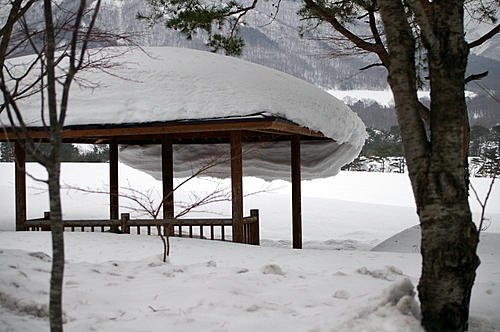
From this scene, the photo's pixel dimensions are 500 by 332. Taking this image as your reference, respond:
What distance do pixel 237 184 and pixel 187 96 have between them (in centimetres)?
146

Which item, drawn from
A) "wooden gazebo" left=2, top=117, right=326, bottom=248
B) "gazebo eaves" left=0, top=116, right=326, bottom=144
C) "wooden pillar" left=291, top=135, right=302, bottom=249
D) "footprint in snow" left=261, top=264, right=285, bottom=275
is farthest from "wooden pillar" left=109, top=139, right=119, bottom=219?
"footprint in snow" left=261, top=264, right=285, bottom=275

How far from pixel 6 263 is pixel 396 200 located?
21.2 meters

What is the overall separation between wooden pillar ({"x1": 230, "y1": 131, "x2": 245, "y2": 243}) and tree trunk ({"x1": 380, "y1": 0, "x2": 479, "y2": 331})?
4.19 m

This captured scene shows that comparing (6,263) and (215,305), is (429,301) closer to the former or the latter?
(215,305)

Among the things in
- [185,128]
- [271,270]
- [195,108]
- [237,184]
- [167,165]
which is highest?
[195,108]

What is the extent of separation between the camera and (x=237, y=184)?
7.15 m

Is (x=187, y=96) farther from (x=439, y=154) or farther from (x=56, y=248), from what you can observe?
(x=56, y=248)

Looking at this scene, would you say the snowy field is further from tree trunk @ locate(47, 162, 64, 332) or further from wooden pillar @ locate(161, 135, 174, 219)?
wooden pillar @ locate(161, 135, 174, 219)

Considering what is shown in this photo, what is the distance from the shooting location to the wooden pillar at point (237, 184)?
23.1 feet

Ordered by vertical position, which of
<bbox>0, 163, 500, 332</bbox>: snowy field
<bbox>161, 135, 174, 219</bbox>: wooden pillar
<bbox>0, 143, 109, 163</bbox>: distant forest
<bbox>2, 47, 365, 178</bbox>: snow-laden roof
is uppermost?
<bbox>0, 143, 109, 163</bbox>: distant forest

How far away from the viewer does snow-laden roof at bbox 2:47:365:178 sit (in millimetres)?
6699

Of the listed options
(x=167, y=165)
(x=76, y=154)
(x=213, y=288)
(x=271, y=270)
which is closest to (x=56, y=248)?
(x=213, y=288)

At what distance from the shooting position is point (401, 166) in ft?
107

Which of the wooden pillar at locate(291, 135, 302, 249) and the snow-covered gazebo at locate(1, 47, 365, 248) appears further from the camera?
the wooden pillar at locate(291, 135, 302, 249)
